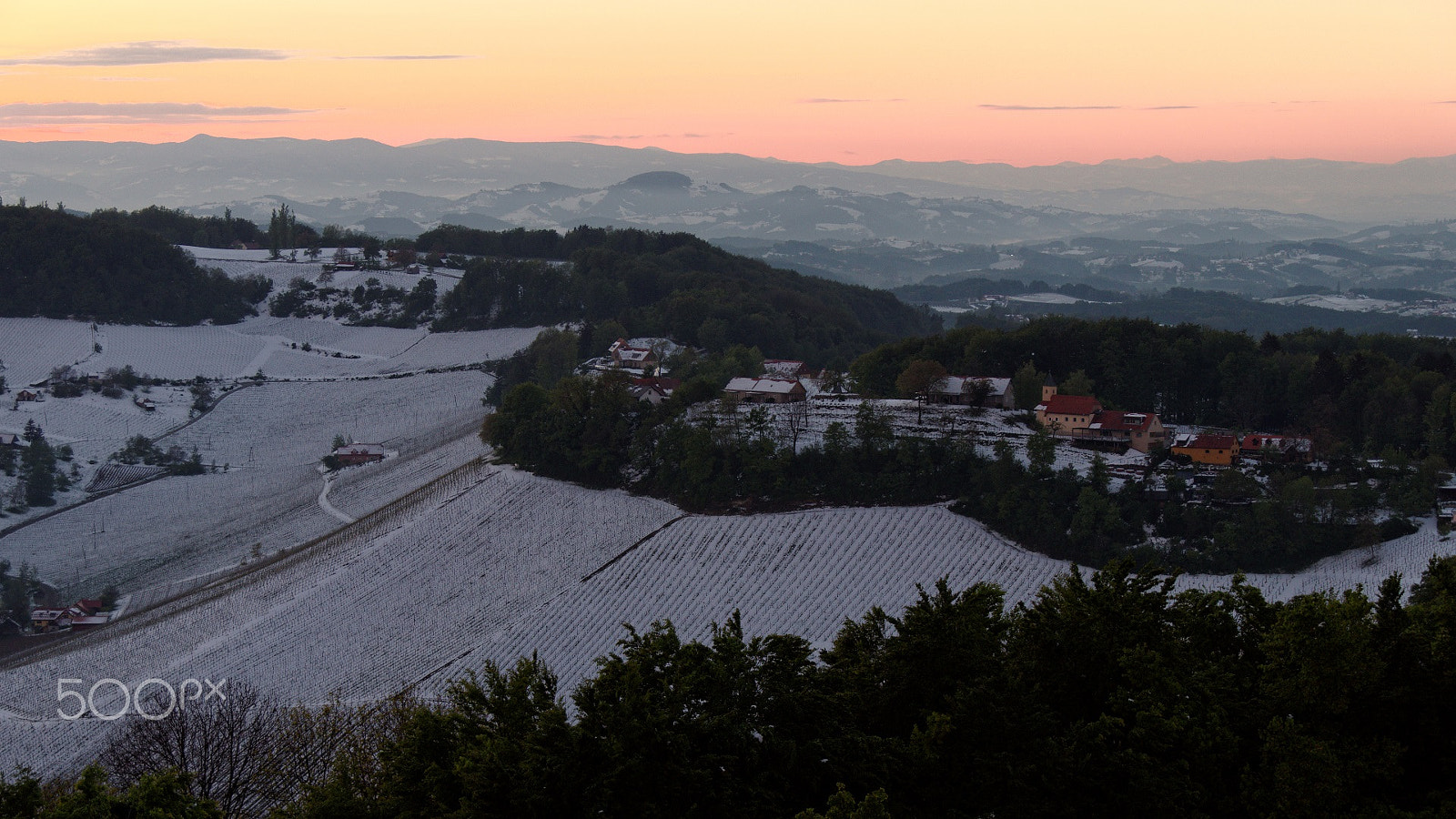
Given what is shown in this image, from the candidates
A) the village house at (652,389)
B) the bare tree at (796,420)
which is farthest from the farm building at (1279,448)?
the village house at (652,389)

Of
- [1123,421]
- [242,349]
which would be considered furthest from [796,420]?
[242,349]

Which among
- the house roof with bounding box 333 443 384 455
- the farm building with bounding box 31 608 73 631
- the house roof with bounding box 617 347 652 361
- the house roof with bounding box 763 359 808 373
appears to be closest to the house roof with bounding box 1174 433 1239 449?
the house roof with bounding box 763 359 808 373

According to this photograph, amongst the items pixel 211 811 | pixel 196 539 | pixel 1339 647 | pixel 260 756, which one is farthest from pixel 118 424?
pixel 1339 647

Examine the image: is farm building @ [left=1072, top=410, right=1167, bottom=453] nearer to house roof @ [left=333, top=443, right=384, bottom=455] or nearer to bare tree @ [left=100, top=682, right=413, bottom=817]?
bare tree @ [left=100, top=682, right=413, bottom=817]

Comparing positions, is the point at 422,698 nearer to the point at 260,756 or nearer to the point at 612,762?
the point at 260,756

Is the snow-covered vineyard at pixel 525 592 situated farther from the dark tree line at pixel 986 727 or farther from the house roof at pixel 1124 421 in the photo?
the dark tree line at pixel 986 727

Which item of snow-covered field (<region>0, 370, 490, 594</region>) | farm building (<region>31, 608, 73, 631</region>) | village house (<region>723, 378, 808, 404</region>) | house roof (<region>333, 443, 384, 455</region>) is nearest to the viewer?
farm building (<region>31, 608, 73, 631</region>)

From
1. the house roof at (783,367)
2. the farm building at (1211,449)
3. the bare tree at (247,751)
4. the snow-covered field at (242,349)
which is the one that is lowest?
the snow-covered field at (242,349)
